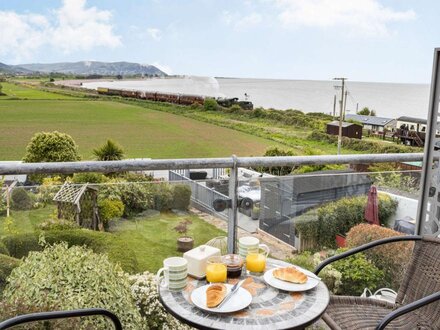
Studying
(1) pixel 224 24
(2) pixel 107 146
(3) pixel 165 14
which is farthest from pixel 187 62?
(2) pixel 107 146

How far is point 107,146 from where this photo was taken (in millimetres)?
22469

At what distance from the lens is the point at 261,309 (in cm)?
149

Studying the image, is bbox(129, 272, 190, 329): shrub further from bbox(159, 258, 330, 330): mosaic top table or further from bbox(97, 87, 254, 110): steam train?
bbox(97, 87, 254, 110): steam train

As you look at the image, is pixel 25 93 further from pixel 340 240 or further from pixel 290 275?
pixel 290 275

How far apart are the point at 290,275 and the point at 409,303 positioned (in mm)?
728

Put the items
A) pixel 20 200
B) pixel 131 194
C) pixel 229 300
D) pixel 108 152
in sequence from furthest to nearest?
1. pixel 108 152
2. pixel 131 194
3. pixel 20 200
4. pixel 229 300

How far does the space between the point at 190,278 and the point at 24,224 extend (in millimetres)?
1073

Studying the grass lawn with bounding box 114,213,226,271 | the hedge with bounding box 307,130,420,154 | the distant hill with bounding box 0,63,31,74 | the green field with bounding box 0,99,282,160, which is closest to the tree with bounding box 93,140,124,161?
the grass lawn with bounding box 114,213,226,271

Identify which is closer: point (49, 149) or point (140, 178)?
point (140, 178)

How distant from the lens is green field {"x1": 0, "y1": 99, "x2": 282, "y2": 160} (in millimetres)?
55781

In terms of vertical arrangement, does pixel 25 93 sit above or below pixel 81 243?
below

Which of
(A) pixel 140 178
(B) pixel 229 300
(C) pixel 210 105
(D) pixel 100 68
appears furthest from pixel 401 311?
(C) pixel 210 105

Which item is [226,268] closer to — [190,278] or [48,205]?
[190,278]

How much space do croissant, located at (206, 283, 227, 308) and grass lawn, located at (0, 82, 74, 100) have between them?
59549mm
